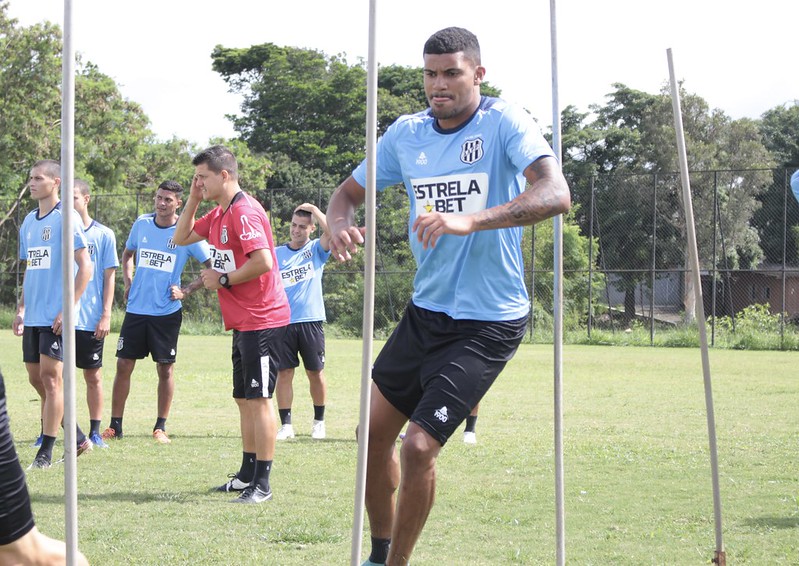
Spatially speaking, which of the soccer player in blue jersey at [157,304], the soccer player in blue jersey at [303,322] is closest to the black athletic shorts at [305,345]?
the soccer player in blue jersey at [303,322]

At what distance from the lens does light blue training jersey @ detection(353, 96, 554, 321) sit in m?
4.45

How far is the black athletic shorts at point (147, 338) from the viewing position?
9680mm

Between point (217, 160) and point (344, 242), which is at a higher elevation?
point (217, 160)

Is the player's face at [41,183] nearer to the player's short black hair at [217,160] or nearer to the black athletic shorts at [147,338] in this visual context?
the player's short black hair at [217,160]

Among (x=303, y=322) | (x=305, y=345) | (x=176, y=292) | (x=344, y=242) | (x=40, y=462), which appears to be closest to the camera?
(x=344, y=242)

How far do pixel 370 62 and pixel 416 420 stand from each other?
5.88ft

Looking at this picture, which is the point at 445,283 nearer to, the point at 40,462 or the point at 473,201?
the point at 473,201

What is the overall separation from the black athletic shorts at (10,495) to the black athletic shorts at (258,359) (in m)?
3.56

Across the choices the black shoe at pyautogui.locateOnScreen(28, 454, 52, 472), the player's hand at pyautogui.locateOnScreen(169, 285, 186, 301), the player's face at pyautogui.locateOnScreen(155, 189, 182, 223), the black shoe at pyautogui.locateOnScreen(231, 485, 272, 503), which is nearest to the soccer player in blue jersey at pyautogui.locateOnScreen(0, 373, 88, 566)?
the black shoe at pyautogui.locateOnScreen(231, 485, 272, 503)

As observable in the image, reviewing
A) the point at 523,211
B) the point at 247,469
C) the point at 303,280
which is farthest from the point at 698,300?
the point at 303,280

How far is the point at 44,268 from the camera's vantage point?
327 inches

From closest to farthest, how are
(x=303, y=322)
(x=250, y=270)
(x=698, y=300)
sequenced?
(x=698, y=300), (x=250, y=270), (x=303, y=322)

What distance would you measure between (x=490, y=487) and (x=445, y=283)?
10.1ft

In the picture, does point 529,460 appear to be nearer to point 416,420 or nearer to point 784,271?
point 416,420
